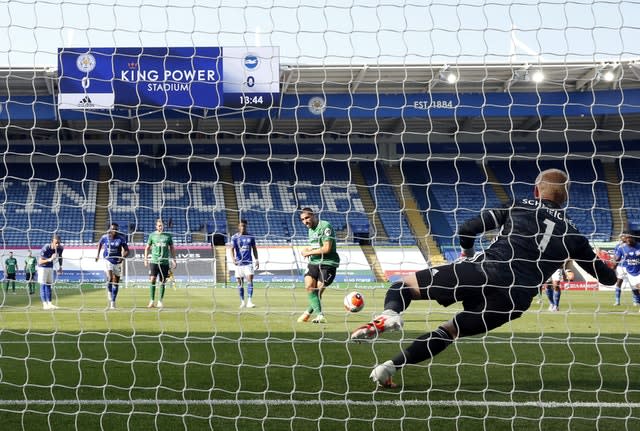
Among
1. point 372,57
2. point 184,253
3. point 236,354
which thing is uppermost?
point 184,253

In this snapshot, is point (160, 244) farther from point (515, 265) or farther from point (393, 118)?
point (515, 265)

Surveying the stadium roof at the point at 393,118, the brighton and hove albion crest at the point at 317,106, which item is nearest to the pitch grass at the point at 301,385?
the brighton and hove albion crest at the point at 317,106

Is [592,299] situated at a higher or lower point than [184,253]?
lower

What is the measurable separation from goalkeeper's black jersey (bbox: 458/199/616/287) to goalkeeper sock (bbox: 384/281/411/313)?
0.57 metres

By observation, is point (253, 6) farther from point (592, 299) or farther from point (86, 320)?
point (592, 299)

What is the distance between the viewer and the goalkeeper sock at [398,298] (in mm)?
5195

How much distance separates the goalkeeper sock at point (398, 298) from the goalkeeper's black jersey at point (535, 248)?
22.4 inches

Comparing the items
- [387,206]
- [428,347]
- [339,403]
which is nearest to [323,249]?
[428,347]

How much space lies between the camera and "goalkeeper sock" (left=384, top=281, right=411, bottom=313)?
5195 millimetres

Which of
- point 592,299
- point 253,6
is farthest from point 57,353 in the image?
point 592,299

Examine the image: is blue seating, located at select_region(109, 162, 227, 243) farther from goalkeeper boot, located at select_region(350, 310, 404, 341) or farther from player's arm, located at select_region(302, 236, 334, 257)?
goalkeeper boot, located at select_region(350, 310, 404, 341)

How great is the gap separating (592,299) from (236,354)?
14579 millimetres

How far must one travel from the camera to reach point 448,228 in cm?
3038

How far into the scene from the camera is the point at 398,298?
527 cm
